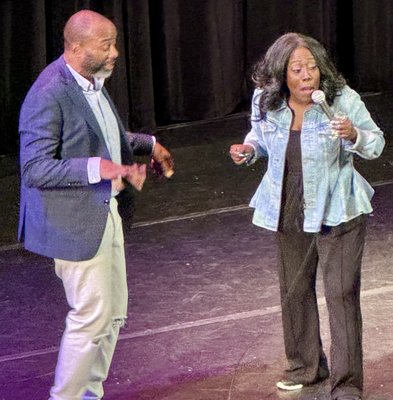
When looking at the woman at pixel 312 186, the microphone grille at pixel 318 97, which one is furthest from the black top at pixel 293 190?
the microphone grille at pixel 318 97

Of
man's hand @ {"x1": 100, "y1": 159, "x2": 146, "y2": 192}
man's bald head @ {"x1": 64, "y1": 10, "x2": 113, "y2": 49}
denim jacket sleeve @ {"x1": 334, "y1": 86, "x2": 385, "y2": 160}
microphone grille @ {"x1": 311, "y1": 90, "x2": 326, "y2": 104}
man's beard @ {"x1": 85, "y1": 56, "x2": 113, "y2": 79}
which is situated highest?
man's bald head @ {"x1": 64, "y1": 10, "x2": 113, "y2": 49}

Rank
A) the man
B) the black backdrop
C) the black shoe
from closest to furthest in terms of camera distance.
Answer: the man < the black shoe < the black backdrop

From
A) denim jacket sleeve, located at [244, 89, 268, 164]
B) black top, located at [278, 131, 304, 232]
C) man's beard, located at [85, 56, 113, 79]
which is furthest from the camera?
denim jacket sleeve, located at [244, 89, 268, 164]

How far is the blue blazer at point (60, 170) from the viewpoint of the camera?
4.22m

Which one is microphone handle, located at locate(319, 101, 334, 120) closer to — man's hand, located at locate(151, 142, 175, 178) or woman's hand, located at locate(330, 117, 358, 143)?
woman's hand, located at locate(330, 117, 358, 143)

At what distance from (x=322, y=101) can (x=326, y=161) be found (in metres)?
0.34

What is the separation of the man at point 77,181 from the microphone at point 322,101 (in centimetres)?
67

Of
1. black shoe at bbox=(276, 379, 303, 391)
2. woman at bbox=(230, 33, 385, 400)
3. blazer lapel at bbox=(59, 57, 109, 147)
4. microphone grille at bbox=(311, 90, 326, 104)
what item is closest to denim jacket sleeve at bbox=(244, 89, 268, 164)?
woman at bbox=(230, 33, 385, 400)

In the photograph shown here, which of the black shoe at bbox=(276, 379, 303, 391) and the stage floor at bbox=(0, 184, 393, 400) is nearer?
the black shoe at bbox=(276, 379, 303, 391)

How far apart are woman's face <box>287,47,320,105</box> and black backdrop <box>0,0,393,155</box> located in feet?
14.2

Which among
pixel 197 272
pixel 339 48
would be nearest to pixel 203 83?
pixel 339 48

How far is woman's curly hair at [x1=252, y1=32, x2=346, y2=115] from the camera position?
443 cm

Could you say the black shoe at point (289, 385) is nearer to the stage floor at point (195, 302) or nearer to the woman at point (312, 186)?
the stage floor at point (195, 302)

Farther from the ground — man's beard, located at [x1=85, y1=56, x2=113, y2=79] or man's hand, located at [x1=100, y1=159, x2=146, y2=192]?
man's beard, located at [x1=85, y1=56, x2=113, y2=79]
